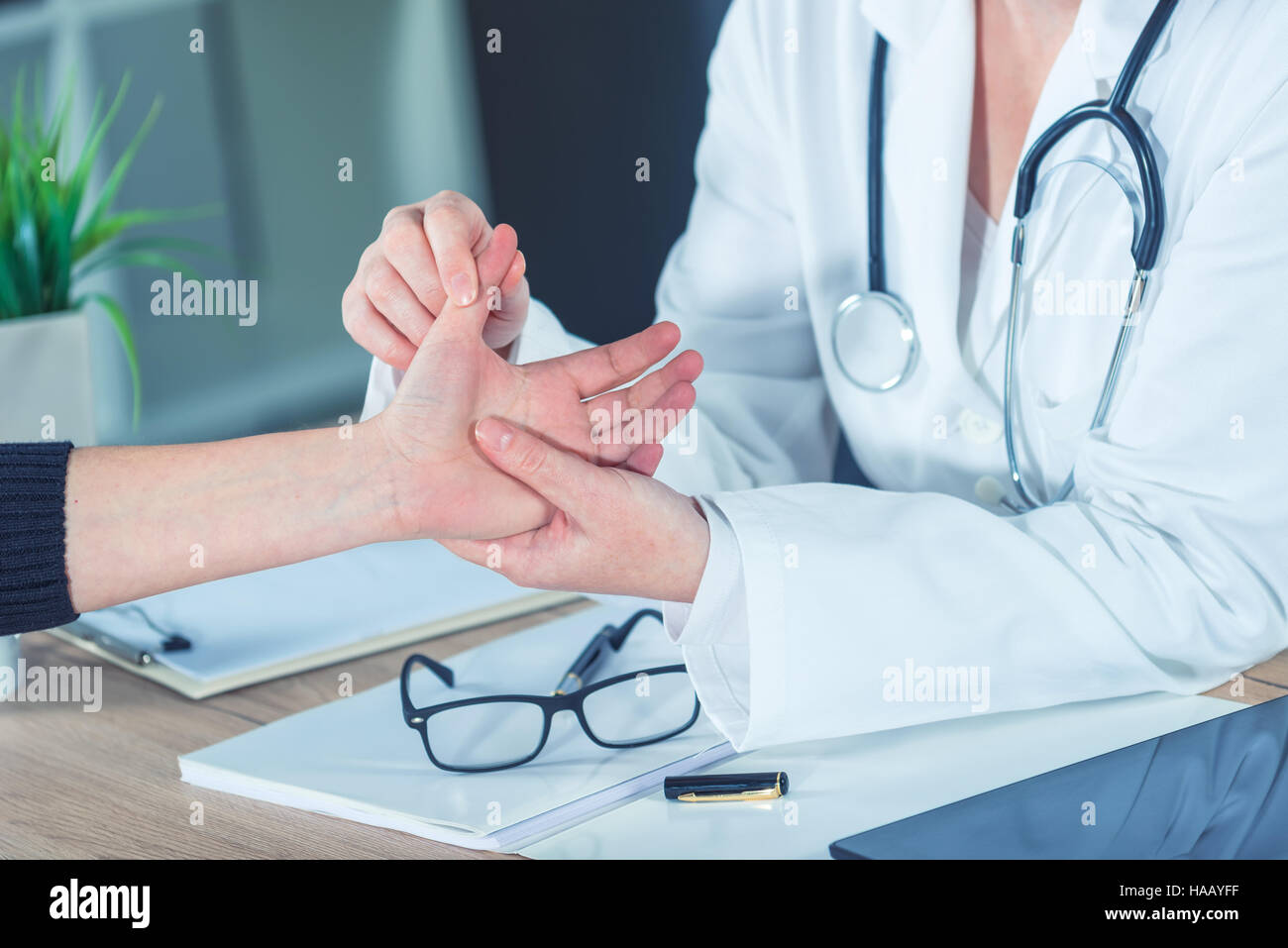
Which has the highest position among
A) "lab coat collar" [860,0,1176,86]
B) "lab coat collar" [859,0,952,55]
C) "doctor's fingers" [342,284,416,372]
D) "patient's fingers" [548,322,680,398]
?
"lab coat collar" [859,0,952,55]

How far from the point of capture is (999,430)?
0.91 m

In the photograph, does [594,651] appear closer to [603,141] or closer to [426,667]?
[426,667]

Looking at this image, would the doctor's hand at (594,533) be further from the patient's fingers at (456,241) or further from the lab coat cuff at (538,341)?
the lab coat cuff at (538,341)

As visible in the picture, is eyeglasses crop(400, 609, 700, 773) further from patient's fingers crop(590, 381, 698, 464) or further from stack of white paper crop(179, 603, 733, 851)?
patient's fingers crop(590, 381, 698, 464)

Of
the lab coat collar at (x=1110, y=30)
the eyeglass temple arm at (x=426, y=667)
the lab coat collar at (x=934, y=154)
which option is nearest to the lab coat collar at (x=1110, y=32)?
the lab coat collar at (x=1110, y=30)

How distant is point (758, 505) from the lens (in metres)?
0.66

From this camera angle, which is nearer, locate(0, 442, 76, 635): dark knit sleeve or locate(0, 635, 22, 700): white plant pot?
locate(0, 442, 76, 635): dark knit sleeve

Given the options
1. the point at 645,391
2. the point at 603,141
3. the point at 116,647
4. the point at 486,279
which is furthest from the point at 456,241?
the point at 603,141

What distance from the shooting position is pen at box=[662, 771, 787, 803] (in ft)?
1.85

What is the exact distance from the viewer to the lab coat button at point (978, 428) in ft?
3.01

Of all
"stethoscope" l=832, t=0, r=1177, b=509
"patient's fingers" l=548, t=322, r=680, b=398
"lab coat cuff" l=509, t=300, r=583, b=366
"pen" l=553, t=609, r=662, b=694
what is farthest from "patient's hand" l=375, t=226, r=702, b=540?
"stethoscope" l=832, t=0, r=1177, b=509

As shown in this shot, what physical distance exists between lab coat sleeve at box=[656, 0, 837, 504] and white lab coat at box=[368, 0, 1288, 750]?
0.15 feet
